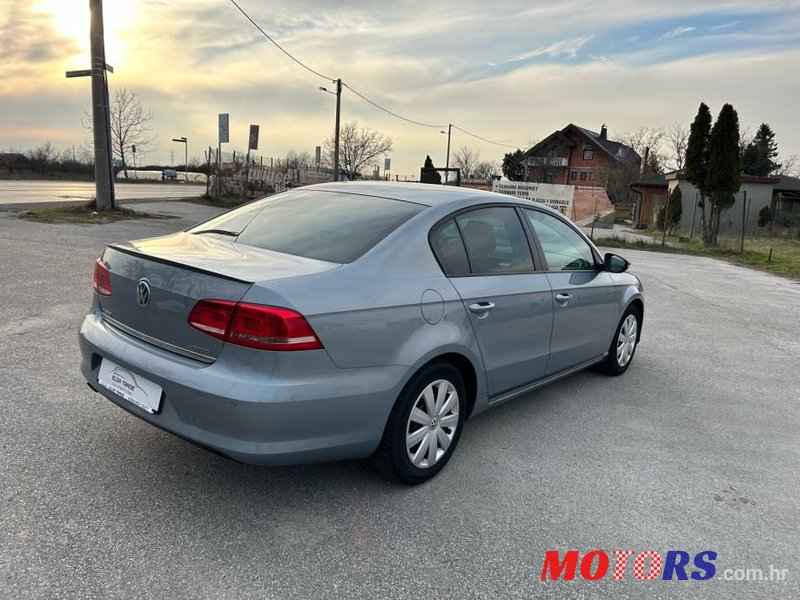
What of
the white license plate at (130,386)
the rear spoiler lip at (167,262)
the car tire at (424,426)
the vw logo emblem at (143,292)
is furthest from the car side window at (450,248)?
the white license plate at (130,386)

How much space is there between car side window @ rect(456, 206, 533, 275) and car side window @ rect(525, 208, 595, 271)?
23 centimetres

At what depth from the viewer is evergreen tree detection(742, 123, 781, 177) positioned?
60.6 m

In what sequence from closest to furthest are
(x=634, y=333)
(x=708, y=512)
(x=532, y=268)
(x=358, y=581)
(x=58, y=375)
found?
(x=358, y=581) → (x=708, y=512) → (x=532, y=268) → (x=58, y=375) → (x=634, y=333)

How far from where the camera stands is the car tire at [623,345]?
5133 millimetres

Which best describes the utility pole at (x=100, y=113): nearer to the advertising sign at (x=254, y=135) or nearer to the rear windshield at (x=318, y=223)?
the advertising sign at (x=254, y=135)

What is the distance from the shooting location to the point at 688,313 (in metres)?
8.73

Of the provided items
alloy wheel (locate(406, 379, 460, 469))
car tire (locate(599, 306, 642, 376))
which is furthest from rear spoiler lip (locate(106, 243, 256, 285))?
car tire (locate(599, 306, 642, 376))

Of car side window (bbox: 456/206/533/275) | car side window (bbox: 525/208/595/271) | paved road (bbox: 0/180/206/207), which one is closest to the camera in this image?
car side window (bbox: 456/206/533/275)

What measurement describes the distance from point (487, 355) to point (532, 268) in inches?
32.2

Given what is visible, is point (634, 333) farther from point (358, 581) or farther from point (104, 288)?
point (104, 288)

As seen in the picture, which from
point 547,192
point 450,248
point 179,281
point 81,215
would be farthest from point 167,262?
point 547,192

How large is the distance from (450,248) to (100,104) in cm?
1446

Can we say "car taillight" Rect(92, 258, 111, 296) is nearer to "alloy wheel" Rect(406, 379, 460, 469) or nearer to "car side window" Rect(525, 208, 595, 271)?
"alloy wheel" Rect(406, 379, 460, 469)

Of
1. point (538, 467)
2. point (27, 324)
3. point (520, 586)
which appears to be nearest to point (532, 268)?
point (538, 467)
